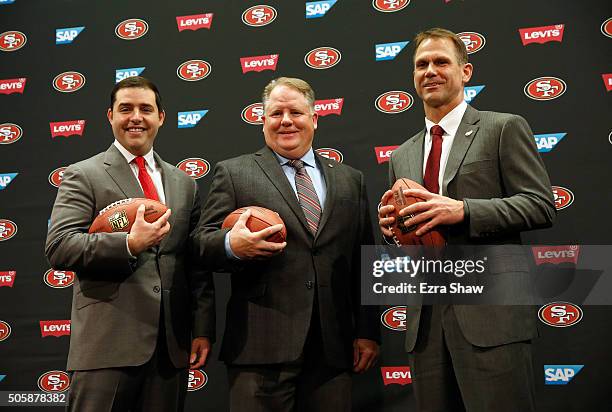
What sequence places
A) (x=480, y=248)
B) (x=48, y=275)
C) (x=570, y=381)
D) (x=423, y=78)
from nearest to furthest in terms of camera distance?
(x=480, y=248), (x=423, y=78), (x=570, y=381), (x=48, y=275)

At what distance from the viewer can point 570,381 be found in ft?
10.1

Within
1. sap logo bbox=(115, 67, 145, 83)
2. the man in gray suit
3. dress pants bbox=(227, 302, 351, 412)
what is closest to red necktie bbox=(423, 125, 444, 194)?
the man in gray suit

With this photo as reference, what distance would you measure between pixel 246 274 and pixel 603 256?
1.84 m

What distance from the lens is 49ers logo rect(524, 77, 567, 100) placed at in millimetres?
3283

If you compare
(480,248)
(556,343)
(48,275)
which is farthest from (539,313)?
(48,275)

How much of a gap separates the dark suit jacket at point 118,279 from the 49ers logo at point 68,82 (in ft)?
4.21

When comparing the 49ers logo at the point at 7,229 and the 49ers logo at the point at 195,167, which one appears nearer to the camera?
the 49ers logo at the point at 195,167

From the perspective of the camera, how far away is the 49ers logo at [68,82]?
386 centimetres

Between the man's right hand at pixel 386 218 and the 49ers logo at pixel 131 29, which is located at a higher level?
the 49ers logo at pixel 131 29

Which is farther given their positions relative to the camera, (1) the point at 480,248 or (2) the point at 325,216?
(2) the point at 325,216

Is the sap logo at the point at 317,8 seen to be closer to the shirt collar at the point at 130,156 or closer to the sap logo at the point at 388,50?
the sap logo at the point at 388,50

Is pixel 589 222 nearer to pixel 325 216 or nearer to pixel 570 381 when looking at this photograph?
pixel 570 381

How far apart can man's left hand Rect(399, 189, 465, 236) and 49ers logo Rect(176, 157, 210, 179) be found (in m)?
1.72

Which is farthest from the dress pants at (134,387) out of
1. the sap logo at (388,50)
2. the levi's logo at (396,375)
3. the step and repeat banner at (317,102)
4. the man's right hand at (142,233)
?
the sap logo at (388,50)
